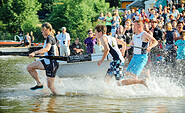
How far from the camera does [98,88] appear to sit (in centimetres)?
1100

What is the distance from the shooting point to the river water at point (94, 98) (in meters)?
8.60

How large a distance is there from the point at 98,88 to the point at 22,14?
4586 cm

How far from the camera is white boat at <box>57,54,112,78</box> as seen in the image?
13.8 metres

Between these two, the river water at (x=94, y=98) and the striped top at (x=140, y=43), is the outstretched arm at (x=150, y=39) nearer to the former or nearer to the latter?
the striped top at (x=140, y=43)

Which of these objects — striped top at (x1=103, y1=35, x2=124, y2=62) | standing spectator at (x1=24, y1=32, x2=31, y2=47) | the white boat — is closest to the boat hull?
the white boat

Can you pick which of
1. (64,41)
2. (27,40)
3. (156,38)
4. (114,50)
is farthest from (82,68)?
(27,40)

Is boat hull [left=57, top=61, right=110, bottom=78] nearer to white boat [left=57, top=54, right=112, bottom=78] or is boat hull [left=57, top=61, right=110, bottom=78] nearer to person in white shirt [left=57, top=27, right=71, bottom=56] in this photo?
white boat [left=57, top=54, right=112, bottom=78]

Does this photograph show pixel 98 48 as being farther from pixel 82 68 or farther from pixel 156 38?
pixel 156 38

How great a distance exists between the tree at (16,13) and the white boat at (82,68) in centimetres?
4122

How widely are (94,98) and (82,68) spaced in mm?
4123

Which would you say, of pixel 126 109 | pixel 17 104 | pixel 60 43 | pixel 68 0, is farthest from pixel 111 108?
pixel 68 0

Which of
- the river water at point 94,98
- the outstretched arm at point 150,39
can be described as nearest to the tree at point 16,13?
the river water at point 94,98

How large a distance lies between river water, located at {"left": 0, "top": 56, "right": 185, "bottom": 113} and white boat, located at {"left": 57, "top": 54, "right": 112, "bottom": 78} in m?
1.03

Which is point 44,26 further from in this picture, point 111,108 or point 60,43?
point 60,43
